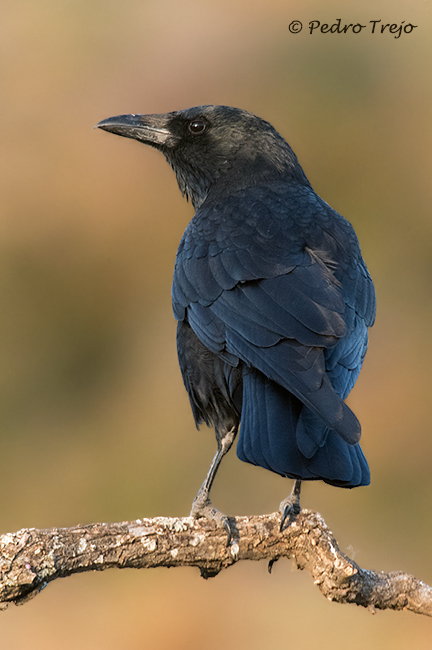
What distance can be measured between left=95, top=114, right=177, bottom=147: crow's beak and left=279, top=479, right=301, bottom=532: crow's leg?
2.57 meters

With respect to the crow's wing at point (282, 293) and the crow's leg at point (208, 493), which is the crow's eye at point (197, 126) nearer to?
the crow's wing at point (282, 293)

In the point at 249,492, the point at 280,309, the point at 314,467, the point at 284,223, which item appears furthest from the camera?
the point at 249,492

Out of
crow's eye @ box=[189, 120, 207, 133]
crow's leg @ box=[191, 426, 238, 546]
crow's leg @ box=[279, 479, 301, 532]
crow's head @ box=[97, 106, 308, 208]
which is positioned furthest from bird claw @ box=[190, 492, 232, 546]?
crow's eye @ box=[189, 120, 207, 133]

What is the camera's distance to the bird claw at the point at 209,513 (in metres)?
3.94

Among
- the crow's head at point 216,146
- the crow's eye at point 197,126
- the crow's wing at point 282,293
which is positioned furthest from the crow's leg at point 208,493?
the crow's eye at point 197,126

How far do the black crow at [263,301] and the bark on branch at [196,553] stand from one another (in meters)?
0.15

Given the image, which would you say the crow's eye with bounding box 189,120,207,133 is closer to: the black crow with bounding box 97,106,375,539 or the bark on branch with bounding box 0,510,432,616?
the black crow with bounding box 97,106,375,539

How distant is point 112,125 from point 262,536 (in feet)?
9.90

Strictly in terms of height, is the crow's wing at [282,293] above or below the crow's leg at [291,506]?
above

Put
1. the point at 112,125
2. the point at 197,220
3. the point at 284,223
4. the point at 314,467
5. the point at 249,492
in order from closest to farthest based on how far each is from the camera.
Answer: the point at 314,467, the point at 284,223, the point at 197,220, the point at 112,125, the point at 249,492

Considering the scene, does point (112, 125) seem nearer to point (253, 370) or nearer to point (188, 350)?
point (188, 350)

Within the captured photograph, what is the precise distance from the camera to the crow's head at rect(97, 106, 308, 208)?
5.09m

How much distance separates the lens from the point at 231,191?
496 cm

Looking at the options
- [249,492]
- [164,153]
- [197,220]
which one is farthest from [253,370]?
[249,492]
